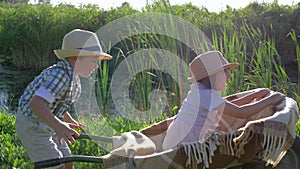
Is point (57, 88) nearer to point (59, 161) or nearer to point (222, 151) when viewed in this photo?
point (59, 161)

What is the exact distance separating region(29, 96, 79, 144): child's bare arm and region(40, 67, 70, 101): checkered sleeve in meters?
0.10

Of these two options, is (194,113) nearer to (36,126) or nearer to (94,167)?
(36,126)

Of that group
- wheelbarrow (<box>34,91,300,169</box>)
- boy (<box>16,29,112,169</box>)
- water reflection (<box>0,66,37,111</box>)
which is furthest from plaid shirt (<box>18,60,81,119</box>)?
water reflection (<box>0,66,37,111</box>)

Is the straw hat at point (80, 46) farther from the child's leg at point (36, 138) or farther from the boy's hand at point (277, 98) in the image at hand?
the boy's hand at point (277, 98)

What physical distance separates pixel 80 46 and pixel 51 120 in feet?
2.03

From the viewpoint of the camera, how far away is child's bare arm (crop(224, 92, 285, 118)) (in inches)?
116

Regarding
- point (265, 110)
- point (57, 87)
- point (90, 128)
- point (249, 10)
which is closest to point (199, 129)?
point (265, 110)

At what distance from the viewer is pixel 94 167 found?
13.8 ft

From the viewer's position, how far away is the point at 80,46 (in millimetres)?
3262

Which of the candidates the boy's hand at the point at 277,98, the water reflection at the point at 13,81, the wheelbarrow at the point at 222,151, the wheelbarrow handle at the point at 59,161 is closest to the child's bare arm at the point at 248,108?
the boy's hand at the point at 277,98

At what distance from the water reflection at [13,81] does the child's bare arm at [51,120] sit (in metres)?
7.38

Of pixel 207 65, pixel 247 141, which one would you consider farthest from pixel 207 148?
pixel 207 65

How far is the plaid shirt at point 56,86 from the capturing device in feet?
10.0

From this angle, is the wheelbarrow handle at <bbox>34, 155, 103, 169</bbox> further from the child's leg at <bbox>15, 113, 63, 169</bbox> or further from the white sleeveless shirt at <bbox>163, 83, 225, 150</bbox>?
the child's leg at <bbox>15, 113, 63, 169</bbox>
